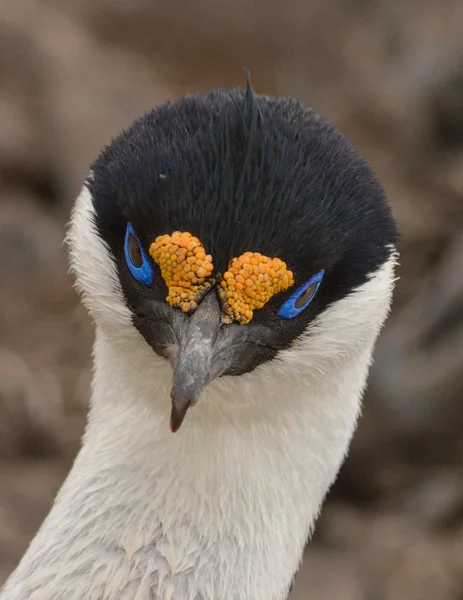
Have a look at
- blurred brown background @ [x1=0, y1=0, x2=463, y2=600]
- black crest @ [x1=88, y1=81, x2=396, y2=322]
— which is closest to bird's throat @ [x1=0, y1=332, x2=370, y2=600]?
black crest @ [x1=88, y1=81, x2=396, y2=322]

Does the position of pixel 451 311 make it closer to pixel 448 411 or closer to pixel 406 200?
pixel 448 411

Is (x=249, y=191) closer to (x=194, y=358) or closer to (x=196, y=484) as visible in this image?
(x=194, y=358)

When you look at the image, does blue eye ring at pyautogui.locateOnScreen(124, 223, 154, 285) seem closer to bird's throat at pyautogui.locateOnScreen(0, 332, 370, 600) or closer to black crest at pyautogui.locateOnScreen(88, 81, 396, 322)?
black crest at pyautogui.locateOnScreen(88, 81, 396, 322)

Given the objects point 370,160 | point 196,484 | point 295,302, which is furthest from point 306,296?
point 370,160

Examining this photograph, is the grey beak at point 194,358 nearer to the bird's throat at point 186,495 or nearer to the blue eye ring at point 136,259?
the blue eye ring at point 136,259

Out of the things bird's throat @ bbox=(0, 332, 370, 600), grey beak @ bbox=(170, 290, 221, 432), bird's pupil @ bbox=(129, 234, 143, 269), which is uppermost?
bird's pupil @ bbox=(129, 234, 143, 269)

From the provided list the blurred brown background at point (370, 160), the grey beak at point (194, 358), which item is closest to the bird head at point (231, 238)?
the grey beak at point (194, 358)
